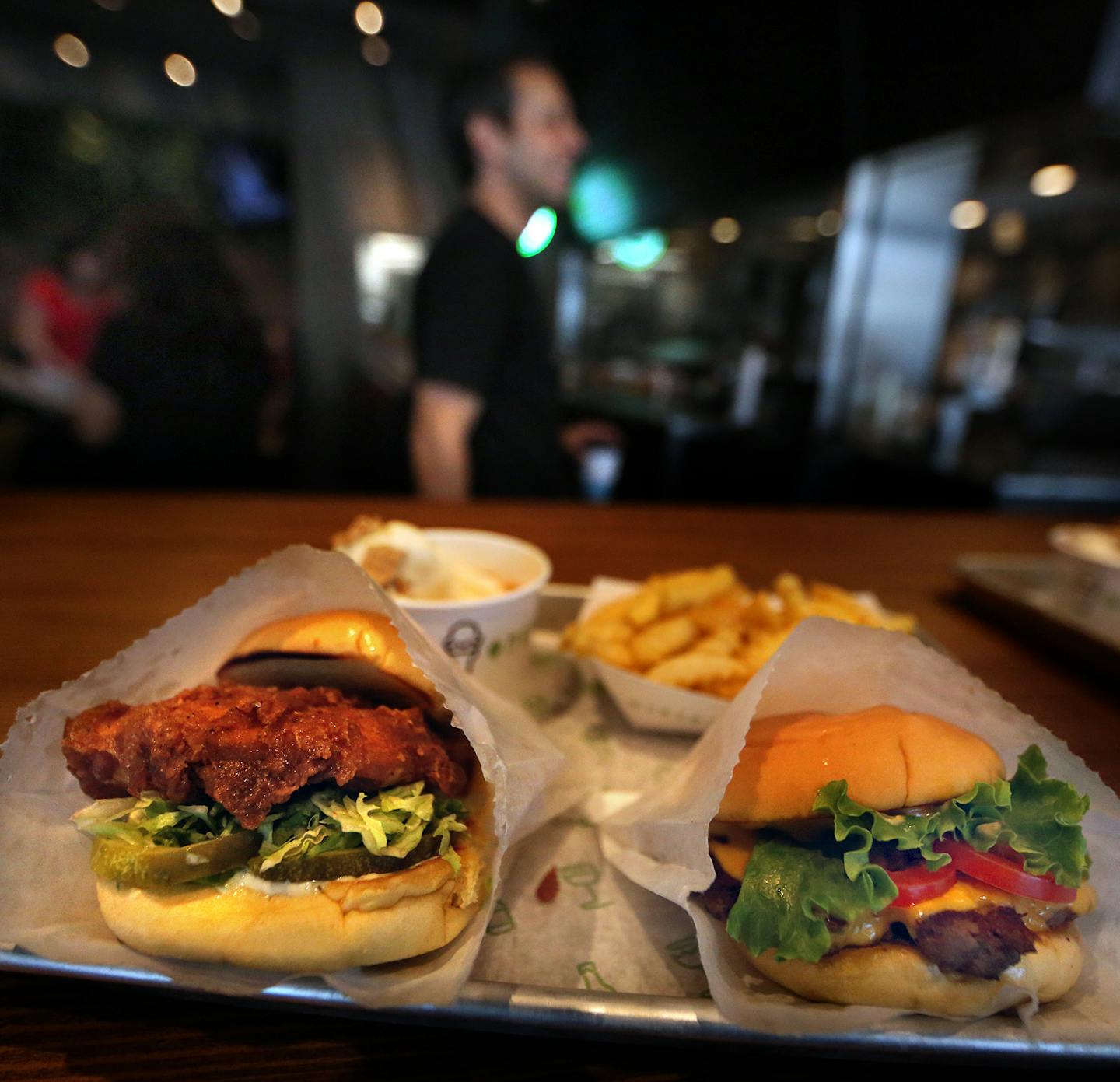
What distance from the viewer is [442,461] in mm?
2822

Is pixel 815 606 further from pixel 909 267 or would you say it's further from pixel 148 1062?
pixel 909 267

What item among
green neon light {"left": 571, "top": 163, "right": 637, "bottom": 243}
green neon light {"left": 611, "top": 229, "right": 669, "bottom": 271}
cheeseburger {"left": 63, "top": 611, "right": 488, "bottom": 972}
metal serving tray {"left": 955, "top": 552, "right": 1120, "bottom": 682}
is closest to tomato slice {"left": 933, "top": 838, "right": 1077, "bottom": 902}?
cheeseburger {"left": 63, "top": 611, "right": 488, "bottom": 972}

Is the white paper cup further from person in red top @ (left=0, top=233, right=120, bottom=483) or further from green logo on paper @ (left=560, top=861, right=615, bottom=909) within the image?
person in red top @ (left=0, top=233, right=120, bottom=483)

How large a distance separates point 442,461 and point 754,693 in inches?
89.8

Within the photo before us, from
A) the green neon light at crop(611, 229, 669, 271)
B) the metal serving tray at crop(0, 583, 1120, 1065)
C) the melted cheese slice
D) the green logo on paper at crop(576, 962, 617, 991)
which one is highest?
the green neon light at crop(611, 229, 669, 271)

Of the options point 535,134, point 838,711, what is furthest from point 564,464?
point 838,711

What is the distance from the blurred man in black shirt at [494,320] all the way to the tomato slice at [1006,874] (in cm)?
235

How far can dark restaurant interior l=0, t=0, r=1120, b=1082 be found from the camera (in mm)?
589

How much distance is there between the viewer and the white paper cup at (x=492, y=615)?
90 centimetres

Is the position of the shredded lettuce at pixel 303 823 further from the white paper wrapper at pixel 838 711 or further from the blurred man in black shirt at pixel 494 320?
the blurred man in black shirt at pixel 494 320

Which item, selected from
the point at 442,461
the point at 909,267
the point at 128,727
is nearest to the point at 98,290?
the point at 442,461

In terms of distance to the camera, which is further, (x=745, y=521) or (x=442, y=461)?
(x=442, y=461)

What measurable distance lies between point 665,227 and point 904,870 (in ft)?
19.9

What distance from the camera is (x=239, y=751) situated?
2.10ft
